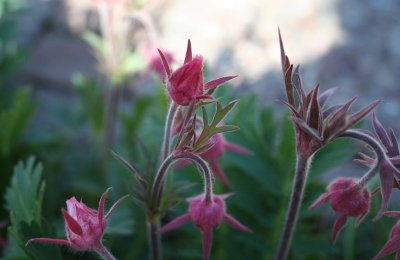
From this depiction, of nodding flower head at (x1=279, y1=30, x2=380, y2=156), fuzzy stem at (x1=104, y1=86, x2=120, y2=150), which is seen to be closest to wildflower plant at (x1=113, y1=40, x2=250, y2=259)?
nodding flower head at (x1=279, y1=30, x2=380, y2=156)

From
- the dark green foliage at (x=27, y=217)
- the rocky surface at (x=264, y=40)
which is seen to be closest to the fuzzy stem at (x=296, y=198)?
the dark green foliage at (x=27, y=217)

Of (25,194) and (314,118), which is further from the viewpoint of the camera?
(25,194)

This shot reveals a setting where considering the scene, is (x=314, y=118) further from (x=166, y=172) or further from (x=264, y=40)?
(x=264, y=40)

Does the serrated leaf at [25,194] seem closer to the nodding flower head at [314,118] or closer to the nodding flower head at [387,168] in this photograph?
the nodding flower head at [314,118]

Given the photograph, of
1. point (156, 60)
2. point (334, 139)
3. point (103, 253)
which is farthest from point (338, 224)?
point (156, 60)

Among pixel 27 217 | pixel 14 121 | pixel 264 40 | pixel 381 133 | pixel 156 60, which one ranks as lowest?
pixel 27 217

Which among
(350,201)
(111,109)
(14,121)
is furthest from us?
(111,109)

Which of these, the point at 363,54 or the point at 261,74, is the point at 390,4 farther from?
the point at 261,74
